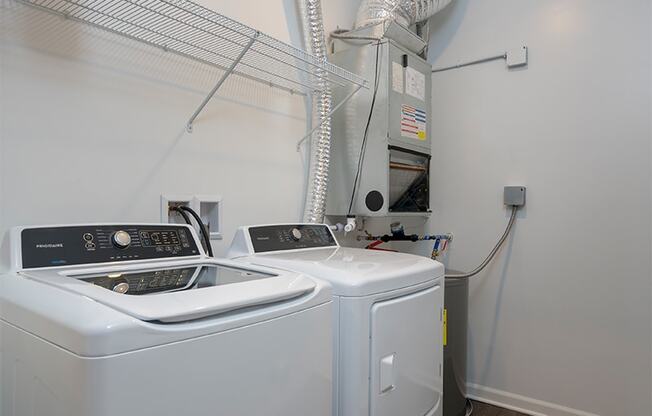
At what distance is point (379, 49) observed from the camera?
2186 mm

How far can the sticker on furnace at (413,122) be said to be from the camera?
232 cm

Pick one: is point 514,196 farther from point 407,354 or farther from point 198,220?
point 198,220

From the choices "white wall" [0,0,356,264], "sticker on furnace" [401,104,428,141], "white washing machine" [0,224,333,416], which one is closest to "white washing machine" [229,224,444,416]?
"white washing machine" [0,224,333,416]

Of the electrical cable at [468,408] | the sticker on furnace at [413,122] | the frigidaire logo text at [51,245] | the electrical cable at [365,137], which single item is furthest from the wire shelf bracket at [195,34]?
the electrical cable at [468,408]

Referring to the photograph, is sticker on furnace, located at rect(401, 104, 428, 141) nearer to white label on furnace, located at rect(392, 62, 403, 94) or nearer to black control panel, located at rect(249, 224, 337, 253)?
white label on furnace, located at rect(392, 62, 403, 94)

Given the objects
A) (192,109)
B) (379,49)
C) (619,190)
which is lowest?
(619,190)

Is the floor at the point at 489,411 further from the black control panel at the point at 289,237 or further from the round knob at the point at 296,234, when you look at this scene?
the round knob at the point at 296,234

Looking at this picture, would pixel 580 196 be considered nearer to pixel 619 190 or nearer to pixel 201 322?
pixel 619 190

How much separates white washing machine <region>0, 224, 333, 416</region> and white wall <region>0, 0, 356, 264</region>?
0.24 meters

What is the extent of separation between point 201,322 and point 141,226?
65 cm

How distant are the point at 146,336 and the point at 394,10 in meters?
2.19

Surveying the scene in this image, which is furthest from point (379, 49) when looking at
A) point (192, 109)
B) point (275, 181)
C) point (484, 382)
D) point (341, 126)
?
point (484, 382)

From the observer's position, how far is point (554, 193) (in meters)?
2.45

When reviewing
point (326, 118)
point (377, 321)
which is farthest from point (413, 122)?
point (377, 321)
